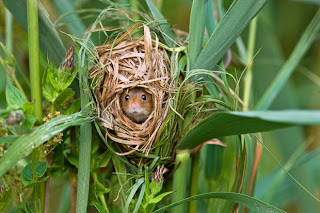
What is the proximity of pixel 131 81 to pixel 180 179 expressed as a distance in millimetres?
224

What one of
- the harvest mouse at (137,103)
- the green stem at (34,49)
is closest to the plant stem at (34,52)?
the green stem at (34,49)

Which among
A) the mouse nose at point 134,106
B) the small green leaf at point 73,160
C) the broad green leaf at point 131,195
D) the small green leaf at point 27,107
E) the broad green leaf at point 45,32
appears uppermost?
the broad green leaf at point 45,32

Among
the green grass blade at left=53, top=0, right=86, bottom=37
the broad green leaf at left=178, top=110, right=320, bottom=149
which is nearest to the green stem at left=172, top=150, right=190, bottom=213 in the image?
the broad green leaf at left=178, top=110, right=320, bottom=149

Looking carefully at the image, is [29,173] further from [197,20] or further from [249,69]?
[249,69]

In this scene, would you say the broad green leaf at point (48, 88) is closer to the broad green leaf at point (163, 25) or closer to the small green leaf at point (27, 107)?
the small green leaf at point (27, 107)

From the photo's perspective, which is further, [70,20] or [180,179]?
[70,20]

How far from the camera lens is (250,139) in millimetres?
789

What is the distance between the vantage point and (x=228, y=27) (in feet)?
2.21

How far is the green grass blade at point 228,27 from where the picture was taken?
2.18ft

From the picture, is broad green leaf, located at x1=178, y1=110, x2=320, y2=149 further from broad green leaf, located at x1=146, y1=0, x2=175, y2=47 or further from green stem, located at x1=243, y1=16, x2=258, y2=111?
green stem, located at x1=243, y1=16, x2=258, y2=111

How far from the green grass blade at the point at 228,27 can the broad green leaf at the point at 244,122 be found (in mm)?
139

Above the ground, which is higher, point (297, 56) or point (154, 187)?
point (297, 56)

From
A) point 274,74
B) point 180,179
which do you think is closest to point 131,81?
point 180,179

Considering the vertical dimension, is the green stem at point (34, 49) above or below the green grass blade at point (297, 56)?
below
